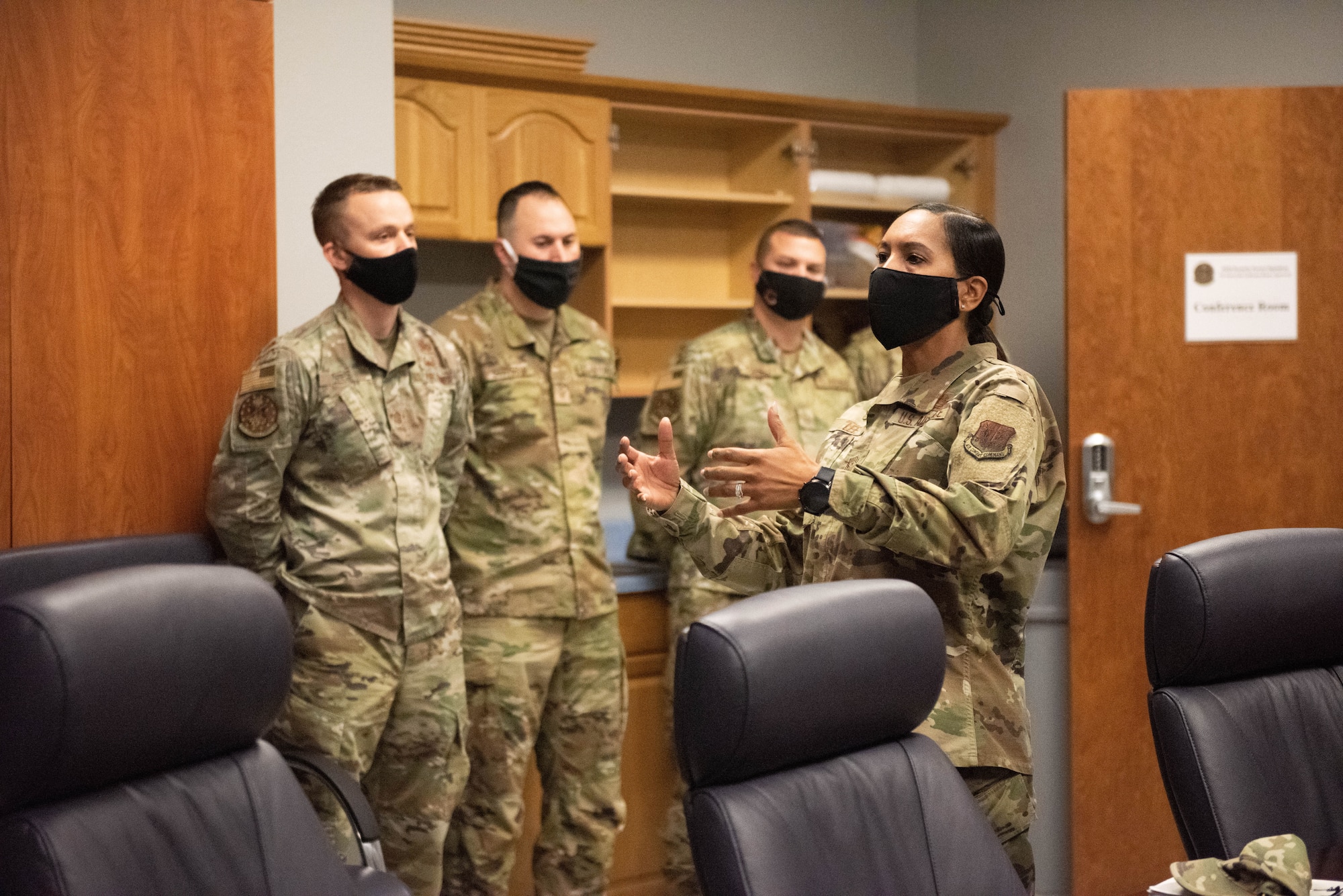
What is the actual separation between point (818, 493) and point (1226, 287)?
192 cm

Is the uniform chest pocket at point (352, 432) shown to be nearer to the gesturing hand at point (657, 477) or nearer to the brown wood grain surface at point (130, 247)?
the brown wood grain surface at point (130, 247)

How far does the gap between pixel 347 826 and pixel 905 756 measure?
1339mm

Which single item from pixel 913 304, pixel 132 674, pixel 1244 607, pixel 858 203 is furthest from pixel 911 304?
pixel 858 203

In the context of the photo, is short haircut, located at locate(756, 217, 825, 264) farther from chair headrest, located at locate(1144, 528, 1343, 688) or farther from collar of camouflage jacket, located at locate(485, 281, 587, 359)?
chair headrest, located at locate(1144, 528, 1343, 688)

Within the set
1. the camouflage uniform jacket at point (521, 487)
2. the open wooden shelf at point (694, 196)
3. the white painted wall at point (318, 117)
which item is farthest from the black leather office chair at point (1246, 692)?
the open wooden shelf at point (694, 196)

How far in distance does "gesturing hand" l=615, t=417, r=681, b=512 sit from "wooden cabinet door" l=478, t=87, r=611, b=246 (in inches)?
74.8

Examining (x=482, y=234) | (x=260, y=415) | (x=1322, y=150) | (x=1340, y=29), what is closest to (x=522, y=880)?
(x=260, y=415)

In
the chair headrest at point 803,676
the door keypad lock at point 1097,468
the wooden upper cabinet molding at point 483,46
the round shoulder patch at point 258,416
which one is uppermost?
the wooden upper cabinet molding at point 483,46

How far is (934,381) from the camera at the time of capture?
1.85 metres

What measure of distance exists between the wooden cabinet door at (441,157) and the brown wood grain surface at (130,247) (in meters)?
0.87

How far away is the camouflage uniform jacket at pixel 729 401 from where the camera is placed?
327 centimetres

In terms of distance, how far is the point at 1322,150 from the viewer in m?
3.10

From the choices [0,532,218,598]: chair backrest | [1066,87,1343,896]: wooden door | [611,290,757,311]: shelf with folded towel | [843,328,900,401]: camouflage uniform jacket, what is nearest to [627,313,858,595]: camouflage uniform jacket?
[843,328,900,401]: camouflage uniform jacket

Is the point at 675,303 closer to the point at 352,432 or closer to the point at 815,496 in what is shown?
the point at 352,432
